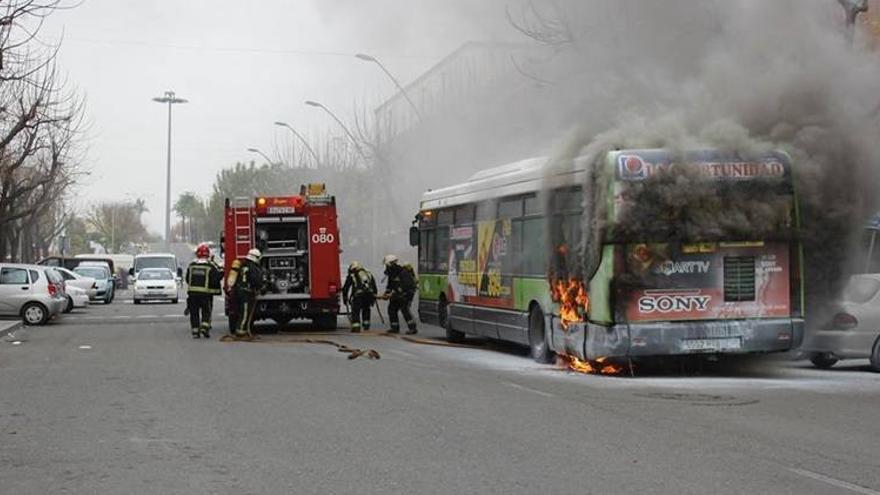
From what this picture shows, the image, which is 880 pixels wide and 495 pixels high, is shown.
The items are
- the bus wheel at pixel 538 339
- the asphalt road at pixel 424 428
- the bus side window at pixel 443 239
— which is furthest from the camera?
the bus side window at pixel 443 239

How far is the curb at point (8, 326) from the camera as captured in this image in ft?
72.2

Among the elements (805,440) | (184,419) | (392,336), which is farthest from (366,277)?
(805,440)

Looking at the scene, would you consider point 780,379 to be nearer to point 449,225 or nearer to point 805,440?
point 805,440

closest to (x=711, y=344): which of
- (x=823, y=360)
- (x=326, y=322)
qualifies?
(x=823, y=360)

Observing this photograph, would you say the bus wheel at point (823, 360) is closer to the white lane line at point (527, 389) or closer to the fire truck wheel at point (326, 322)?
the white lane line at point (527, 389)

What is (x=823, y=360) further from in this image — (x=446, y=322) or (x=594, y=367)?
(x=446, y=322)

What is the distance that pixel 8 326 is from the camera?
22.8 meters

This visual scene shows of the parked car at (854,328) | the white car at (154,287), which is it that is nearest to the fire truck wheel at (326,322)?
the parked car at (854,328)

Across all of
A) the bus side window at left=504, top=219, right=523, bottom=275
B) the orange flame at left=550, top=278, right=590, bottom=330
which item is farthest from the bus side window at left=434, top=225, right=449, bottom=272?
the orange flame at left=550, top=278, right=590, bottom=330

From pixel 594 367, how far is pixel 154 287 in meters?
29.5

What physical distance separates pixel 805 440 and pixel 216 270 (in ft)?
44.7

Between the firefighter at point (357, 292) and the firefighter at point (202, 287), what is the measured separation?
100.0 inches

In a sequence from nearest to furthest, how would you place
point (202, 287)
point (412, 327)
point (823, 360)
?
point (823, 360), point (202, 287), point (412, 327)

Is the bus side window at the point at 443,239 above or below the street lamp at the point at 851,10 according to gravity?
below
